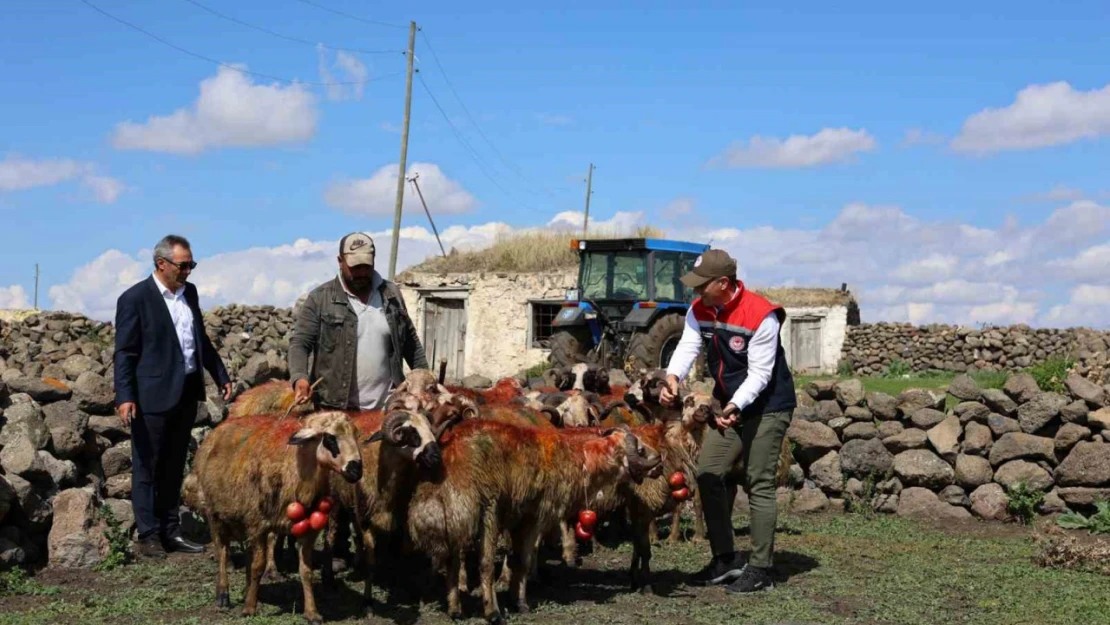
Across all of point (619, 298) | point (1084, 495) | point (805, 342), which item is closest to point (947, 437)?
point (1084, 495)

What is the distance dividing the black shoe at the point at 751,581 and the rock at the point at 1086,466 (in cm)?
528

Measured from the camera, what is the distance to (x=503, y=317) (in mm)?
32094

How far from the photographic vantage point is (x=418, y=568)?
8914mm

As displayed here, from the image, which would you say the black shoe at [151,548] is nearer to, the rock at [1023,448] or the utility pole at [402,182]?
the rock at [1023,448]

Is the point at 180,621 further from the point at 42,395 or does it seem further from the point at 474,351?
the point at 474,351

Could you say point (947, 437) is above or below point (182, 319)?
below

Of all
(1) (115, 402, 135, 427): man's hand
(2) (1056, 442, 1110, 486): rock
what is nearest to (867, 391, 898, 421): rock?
(2) (1056, 442, 1110, 486): rock

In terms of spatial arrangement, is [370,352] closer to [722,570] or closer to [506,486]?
[506,486]

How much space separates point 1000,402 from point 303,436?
8.64 metres

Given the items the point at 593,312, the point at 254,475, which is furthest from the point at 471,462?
the point at 593,312

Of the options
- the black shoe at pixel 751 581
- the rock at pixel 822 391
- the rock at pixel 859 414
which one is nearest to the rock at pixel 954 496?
the rock at pixel 859 414

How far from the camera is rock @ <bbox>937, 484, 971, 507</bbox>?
12445mm

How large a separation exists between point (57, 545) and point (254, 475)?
2585 millimetres

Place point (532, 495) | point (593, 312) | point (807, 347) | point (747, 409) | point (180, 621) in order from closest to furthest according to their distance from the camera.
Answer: point (180, 621)
point (532, 495)
point (747, 409)
point (593, 312)
point (807, 347)
